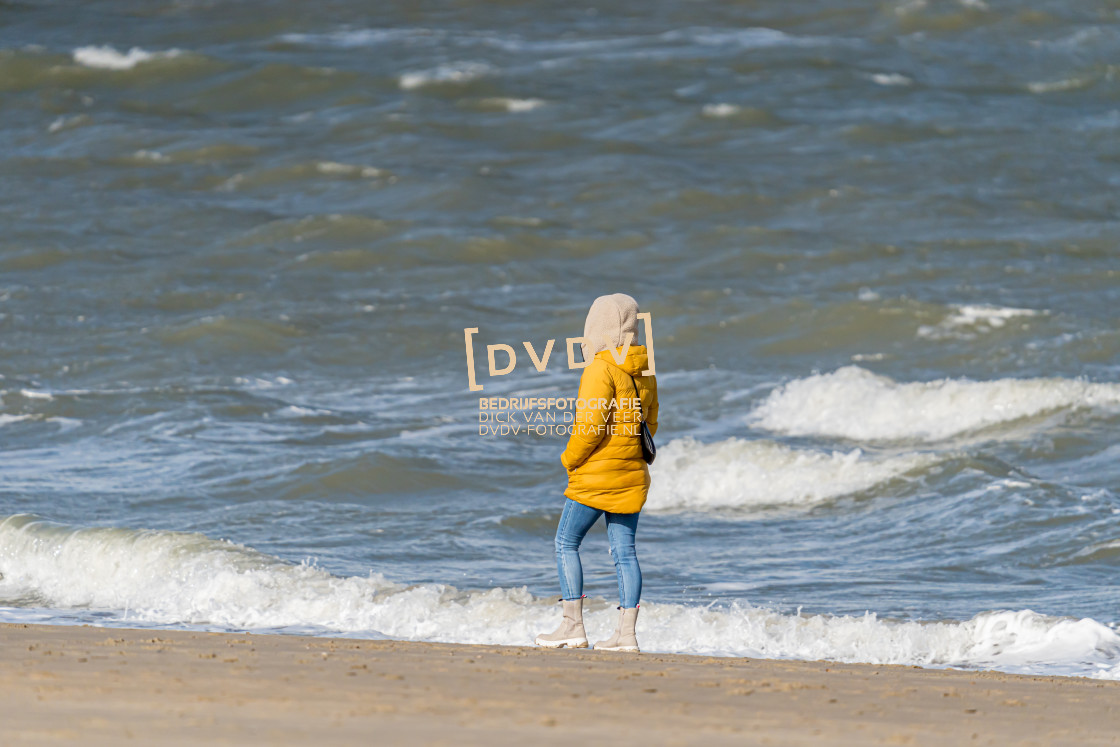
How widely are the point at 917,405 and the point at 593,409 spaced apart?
359 inches

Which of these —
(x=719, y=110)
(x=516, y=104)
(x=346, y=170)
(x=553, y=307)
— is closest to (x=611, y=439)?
(x=553, y=307)

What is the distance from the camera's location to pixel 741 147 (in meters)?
26.2

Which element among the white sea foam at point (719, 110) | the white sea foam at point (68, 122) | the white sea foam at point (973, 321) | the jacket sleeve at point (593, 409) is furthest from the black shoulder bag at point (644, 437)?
the white sea foam at point (68, 122)

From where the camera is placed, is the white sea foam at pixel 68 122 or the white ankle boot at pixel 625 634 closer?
the white ankle boot at pixel 625 634

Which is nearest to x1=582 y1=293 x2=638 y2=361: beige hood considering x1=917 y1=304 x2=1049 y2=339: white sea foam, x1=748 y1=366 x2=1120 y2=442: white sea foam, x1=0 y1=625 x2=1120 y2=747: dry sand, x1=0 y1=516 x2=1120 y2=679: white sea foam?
x1=0 y1=625 x2=1120 y2=747: dry sand

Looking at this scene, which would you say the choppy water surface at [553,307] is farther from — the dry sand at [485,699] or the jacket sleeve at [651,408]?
the jacket sleeve at [651,408]

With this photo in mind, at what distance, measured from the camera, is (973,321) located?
17188 millimetres

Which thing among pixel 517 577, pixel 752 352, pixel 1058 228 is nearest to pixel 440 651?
pixel 517 577

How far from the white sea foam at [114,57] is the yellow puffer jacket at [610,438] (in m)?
27.8

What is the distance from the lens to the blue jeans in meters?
5.94

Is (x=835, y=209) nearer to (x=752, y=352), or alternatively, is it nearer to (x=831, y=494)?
(x=752, y=352)

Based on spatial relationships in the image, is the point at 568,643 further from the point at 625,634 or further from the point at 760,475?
the point at 760,475

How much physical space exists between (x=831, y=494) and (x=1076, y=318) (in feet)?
24.8

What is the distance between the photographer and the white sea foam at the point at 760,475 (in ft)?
36.7
